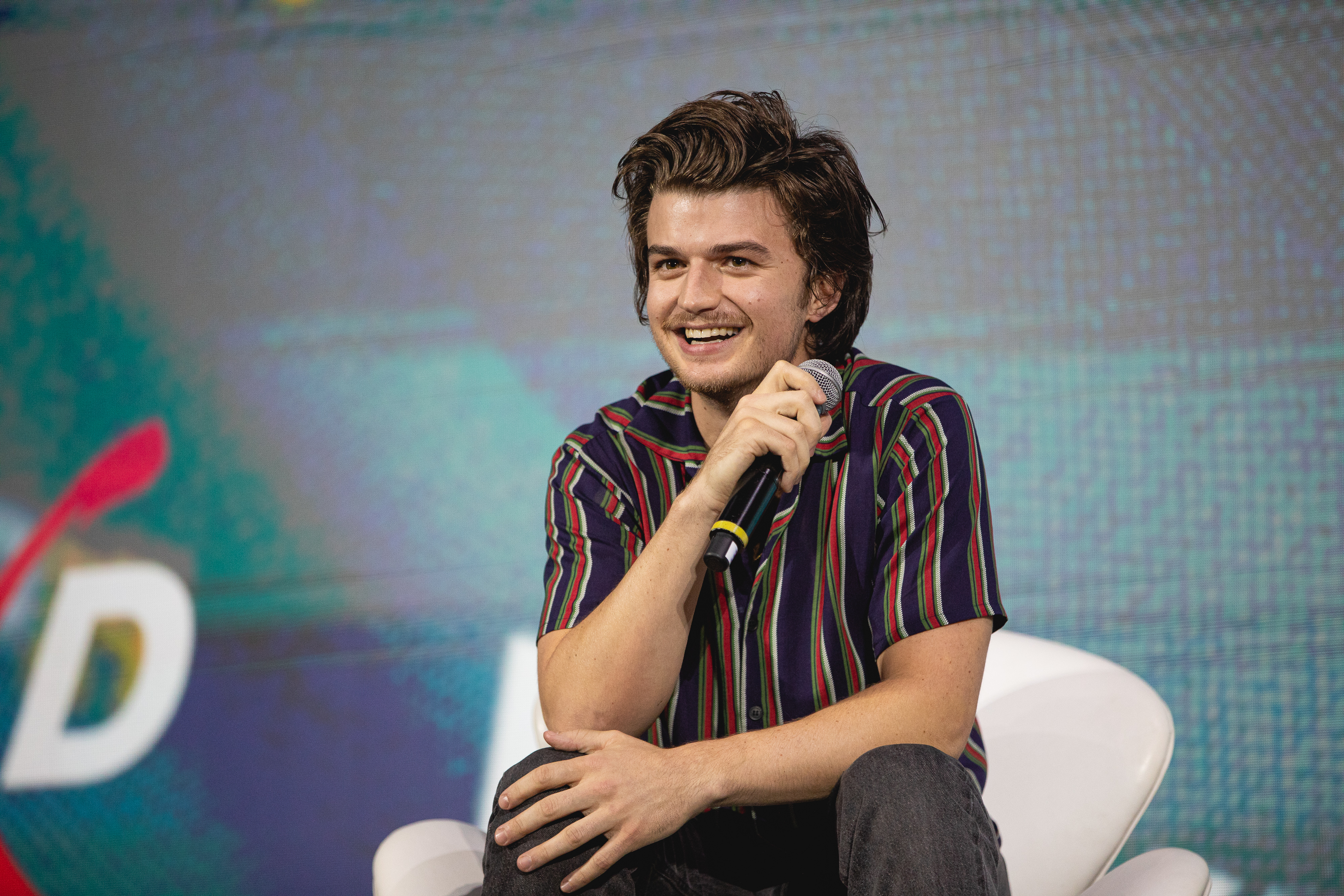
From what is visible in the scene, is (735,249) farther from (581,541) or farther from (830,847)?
(830,847)

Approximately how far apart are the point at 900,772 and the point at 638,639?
1.14 ft

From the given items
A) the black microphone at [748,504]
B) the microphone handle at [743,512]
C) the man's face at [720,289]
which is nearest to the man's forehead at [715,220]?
the man's face at [720,289]

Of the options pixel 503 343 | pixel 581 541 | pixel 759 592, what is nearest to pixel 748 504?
pixel 759 592

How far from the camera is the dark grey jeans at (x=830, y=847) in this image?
2.72 ft

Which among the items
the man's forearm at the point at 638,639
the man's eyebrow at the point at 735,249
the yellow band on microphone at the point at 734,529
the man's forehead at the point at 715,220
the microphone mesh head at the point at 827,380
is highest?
the man's forehead at the point at 715,220

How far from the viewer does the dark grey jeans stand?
0.83m

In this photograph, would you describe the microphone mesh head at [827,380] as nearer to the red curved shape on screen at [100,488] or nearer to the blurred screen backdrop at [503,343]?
the blurred screen backdrop at [503,343]

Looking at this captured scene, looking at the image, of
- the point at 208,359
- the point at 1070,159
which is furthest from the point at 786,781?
the point at 208,359

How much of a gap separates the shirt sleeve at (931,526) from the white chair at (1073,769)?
1.03ft

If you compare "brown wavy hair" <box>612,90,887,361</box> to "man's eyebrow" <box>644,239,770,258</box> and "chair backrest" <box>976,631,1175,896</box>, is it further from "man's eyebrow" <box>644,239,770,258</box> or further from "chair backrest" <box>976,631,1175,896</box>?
"chair backrest" <box>976,631,1175,896</box>

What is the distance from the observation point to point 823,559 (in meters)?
1.24

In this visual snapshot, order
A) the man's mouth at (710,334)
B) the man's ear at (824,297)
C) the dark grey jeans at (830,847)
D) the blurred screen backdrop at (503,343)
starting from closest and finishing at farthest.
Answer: the dark grey jeans at (830,847) < the man's mouth at (710,334) < the man's ear at (824,297) < the blurred screen backdrop at (503,343)

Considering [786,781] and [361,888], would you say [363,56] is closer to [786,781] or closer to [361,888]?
[361,888]

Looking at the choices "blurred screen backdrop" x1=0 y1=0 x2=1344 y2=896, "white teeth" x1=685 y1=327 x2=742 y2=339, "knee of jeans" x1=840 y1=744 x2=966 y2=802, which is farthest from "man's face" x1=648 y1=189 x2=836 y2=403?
"blurred screen backdrop" x1=0 y1=0 x2=1344 y2=896
